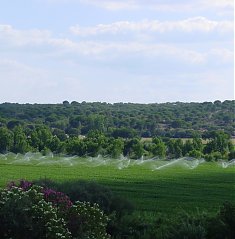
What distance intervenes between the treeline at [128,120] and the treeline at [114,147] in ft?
62.1

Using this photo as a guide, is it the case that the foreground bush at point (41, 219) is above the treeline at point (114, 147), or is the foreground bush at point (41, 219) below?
above

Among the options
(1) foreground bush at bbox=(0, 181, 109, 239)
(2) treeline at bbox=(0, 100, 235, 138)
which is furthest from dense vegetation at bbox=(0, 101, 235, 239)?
(2) treeline at bbox=(0, 100, 235, 138)

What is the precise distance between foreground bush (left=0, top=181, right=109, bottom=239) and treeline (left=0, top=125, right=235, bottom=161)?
87.5 m

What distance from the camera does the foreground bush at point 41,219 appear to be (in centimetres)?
1570

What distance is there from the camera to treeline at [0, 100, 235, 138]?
14412cm

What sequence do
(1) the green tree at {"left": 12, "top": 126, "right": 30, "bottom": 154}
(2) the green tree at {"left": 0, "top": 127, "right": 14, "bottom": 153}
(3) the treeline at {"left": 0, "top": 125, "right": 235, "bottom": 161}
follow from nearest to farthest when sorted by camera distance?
(3) the treeline at {"left": 0, "top": 125, "right": 235, "bottom": 161}
(1) the green tree at {"left": 12, "top": 126, "right": 30, "bottom": 154}
(2) the green tree at {"left": 0, "top": 127, "right": 14, "bottom": 153}

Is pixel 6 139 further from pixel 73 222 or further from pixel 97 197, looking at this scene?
pixel 73 222

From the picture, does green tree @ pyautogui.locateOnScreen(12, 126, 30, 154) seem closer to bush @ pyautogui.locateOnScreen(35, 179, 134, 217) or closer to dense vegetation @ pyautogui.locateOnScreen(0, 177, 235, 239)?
bush @ pyautogui.locateOnScreen(35, 179, 134, 217)

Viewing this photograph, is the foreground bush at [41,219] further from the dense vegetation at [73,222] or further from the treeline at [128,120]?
the treeline at [128,120]

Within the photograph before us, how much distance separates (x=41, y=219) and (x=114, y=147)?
88792mm

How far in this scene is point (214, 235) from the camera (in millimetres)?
17000

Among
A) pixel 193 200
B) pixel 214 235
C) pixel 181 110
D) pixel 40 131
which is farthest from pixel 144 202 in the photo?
pixel 181 110

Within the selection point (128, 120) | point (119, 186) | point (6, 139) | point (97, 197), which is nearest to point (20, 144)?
point (6, 139)

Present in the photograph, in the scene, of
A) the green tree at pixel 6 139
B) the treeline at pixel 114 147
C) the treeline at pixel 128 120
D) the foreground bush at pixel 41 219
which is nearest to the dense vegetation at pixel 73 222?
the foreground bush at pixel 41 219
